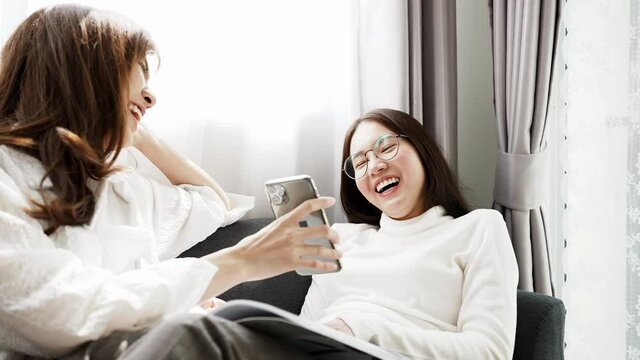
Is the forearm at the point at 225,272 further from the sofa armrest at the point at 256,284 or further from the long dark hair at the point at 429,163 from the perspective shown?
the long dark hair at the point at 429,163

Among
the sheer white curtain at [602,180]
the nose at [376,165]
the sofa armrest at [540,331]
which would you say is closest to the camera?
the sofa armrest at [540,331]

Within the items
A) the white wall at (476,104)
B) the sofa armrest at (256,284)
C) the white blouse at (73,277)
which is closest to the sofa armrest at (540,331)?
the sofa armrest at (256,284)

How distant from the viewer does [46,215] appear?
956 millimetres

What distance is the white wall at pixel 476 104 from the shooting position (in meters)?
2.13

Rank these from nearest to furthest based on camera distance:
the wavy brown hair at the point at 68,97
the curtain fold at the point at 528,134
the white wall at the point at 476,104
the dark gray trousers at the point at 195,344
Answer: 1. the dark gray trousers at the point at 195,344
2. the wavy brown hair at the point at 68,97
3. the curtain fold at the point at 528,134
4. the white wall at the point at 476,104

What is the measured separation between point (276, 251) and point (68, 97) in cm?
46

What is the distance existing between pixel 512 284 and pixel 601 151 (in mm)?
679

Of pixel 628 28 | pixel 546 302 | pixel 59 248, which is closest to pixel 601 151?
pixel 628 28

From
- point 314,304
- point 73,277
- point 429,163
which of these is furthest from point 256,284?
point 73,277

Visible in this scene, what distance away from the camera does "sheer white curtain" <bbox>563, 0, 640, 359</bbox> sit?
5.22 ft

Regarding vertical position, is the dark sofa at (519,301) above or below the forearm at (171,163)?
below

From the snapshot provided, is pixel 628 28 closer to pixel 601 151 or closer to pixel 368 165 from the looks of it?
pixel 601 151

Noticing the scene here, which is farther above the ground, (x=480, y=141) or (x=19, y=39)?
(x=19, y=39)

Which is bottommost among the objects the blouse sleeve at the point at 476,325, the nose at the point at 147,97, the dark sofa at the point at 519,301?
the dark sofa at the point at 519,301
